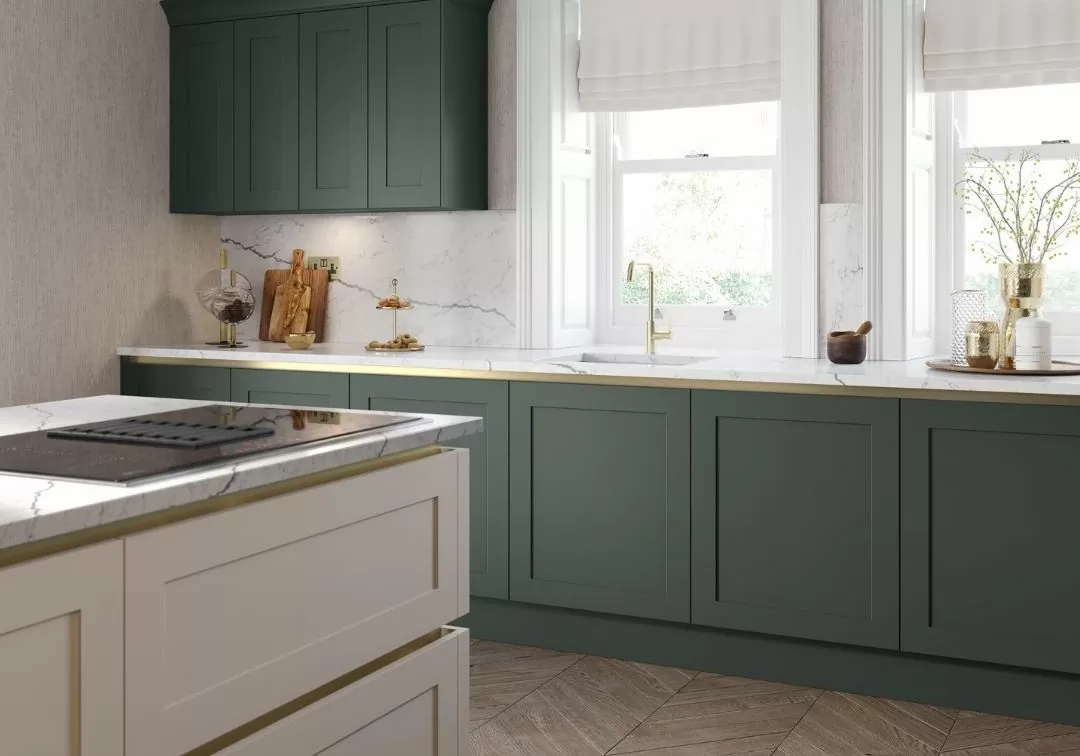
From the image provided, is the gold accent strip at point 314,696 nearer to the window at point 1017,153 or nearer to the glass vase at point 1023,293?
the glass vase at point 1023,293

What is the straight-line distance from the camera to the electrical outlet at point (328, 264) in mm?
→ 4941

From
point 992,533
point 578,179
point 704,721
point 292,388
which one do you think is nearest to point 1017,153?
point 992,533

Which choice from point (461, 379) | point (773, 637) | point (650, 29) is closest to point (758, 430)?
point (773, 637)

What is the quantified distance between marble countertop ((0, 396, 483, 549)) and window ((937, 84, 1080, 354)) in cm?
241

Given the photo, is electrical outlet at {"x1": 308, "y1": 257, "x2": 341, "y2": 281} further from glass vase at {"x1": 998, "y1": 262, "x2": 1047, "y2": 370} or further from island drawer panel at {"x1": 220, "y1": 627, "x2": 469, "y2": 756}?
island drawer panel at {"x1": 220, "y1": 627, "x2": 469, "y2": 756}

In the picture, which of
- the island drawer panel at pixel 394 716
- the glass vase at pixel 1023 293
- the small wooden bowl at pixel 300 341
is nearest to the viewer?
the island drawer panel at pixel 394 716

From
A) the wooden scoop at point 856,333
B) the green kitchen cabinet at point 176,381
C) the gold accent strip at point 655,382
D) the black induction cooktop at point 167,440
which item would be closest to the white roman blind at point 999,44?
the wooden scoop at point 856,333

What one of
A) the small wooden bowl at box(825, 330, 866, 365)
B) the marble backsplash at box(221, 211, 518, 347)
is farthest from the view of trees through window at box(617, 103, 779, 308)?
the small wooden bowl at box(825, 330, 866, 365)

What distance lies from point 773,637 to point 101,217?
2987mm

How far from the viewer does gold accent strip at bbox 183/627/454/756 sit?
175 centimetres

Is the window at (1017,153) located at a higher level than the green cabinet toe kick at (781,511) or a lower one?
higher

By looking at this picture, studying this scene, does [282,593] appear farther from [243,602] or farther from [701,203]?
[701,203]

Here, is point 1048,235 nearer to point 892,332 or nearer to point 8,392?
point 892,332

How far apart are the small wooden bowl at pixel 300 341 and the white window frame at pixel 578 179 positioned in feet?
2.67
